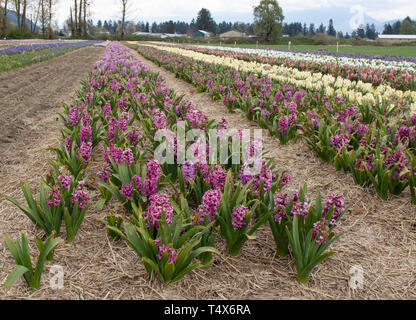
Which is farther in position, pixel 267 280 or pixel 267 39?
pixel 267 39

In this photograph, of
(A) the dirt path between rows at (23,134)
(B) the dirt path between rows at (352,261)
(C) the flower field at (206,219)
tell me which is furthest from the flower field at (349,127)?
(A) the dirt path between rows at (23,134)

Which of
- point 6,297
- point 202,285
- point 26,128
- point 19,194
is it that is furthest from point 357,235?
point 26,128

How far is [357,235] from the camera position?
310cm

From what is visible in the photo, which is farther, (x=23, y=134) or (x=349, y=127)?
(x=23, y=134)

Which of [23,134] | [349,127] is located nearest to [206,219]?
[349,127]

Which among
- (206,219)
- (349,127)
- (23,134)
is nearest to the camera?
(206,219)

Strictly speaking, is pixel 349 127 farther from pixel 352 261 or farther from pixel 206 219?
pixel 206 219

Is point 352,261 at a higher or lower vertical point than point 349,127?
lower

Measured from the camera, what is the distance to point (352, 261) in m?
2.74

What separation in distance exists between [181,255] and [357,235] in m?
1.75

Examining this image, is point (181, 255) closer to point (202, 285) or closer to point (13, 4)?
point (202, 285)

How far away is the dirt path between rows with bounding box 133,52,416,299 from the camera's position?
2416mm

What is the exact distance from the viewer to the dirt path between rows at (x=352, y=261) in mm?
2416

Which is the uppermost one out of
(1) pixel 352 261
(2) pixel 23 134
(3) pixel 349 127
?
(3) pixel 349 127
